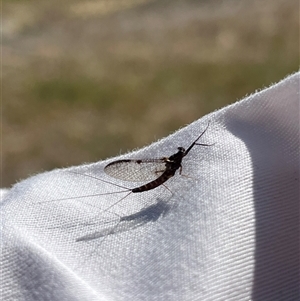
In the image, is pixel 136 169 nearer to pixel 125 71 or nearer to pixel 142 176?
pixel 142 176

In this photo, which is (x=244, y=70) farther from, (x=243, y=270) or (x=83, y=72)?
(x=243, y=270)

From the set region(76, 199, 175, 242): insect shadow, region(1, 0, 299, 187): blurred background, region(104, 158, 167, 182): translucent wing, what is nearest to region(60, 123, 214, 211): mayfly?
region(104, 158, 167, 182): translucent wing

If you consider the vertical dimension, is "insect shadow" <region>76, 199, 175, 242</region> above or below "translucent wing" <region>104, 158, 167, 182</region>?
below

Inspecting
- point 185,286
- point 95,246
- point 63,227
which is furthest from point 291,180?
point 63,227

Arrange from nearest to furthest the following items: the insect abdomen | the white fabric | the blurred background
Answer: the white fabric, the insect abdomen, the blurred background

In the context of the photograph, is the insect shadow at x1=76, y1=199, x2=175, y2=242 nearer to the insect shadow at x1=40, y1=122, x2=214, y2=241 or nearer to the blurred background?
the insect shadow at x1=40, y1=122, x2=214, y2=241

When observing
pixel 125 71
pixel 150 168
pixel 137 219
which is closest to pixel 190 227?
pixel 137 219
